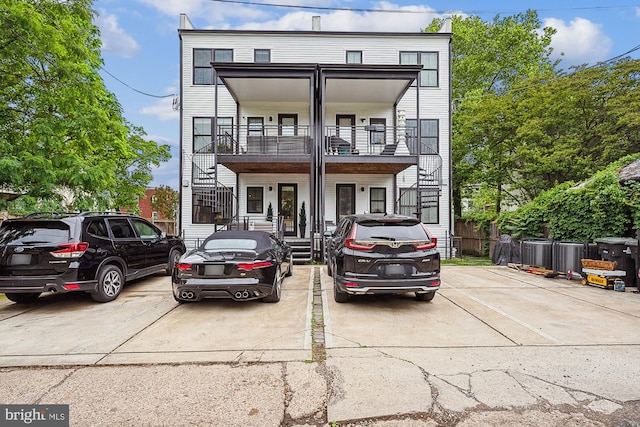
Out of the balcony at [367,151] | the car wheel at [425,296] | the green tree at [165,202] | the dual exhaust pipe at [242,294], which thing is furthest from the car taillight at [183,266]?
the green tree at [165,202]

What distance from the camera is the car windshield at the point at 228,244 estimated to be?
21.3 ft

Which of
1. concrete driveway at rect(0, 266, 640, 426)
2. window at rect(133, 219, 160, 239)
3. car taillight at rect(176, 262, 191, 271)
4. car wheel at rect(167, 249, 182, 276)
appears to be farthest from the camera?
car wheel at rect(167, 249, 182, 276)

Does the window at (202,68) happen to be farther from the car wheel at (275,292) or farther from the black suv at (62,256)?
the car wheel at (275,292)

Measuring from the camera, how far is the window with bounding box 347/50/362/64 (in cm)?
1608

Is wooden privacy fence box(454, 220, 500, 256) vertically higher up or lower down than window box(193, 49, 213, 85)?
lower down

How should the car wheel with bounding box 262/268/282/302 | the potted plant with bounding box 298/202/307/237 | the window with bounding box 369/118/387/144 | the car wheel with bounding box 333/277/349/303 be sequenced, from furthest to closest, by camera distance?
the window with bounding box 369/118/387/144, the potted plant with bounding box 298/202/307/237, the car wheel with bounding box 333/277/349/303, the car wheel with bounding box 262/268/282/302

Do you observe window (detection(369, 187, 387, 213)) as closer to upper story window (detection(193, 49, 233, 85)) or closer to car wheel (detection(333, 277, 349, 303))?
upper story window (detection(193, 49, 233, 85))

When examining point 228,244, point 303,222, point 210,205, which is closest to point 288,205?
point 303,222

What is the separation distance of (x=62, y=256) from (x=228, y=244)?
9.32 ft

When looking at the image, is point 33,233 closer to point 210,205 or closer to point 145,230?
point 145,230

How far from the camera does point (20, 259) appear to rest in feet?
19.0

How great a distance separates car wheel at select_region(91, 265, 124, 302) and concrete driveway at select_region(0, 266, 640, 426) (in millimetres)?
208

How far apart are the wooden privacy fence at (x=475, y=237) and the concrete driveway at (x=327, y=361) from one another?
1039cm

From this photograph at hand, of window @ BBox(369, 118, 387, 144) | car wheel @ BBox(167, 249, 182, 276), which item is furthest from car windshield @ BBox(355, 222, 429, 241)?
window @ BBox(369, 118, 387, 144)
